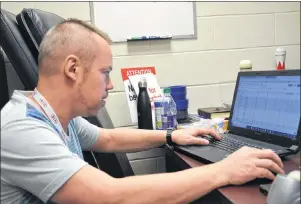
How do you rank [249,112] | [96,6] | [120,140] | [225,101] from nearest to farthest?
1. [249,112]
2. [120,140]
3. [96,6]
4. [225,101]

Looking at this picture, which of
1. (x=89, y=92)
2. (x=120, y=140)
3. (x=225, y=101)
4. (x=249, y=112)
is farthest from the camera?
(x=225, y=101)

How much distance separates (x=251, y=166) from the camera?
2.55 feet

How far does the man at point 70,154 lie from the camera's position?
0.73 metres

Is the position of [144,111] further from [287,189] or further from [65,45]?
[287,189]

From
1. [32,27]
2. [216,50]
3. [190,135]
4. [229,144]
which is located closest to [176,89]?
[216,50]

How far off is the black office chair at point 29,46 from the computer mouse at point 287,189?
0.79m

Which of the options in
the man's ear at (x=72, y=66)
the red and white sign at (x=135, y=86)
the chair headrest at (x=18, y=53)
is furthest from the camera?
the red and white sign at (x=135, y=86)

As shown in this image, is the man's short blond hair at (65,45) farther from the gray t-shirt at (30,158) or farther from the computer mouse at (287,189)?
the computer mouse at (287,189)

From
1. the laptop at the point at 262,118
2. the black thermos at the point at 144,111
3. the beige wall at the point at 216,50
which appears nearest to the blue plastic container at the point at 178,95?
the beige wall at the point at 216,50

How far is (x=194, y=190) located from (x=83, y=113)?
41 centimetres

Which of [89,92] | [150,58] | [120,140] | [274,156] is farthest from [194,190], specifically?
[150,58]

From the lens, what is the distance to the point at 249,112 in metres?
1.16

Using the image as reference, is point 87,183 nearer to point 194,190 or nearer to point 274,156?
point 194,190


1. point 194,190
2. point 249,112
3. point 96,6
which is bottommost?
point 194,190
